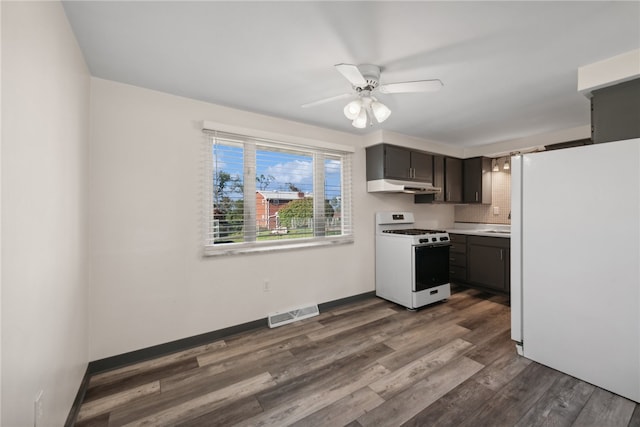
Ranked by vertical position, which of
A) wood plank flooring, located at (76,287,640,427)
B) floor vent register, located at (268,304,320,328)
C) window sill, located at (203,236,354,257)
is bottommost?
wood plank flooring, located at (76,287,640,427)

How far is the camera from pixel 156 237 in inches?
90.5

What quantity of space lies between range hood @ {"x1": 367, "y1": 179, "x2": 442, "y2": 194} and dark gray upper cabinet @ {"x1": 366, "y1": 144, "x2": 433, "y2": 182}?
54 millimetres

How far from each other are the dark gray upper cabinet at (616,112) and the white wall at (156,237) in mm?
2737

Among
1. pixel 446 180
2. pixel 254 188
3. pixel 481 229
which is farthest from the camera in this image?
pixel 481 229

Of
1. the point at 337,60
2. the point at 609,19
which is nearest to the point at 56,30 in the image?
the point at 337,60

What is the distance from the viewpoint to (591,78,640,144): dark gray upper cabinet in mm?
1866

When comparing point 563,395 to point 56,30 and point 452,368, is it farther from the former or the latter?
point 56,30

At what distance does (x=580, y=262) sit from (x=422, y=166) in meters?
2.30

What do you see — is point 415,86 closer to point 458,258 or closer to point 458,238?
point 458,238

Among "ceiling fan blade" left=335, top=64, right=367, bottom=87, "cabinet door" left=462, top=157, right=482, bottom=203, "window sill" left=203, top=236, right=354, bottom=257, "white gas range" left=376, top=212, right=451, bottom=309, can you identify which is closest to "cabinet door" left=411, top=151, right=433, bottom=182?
"white gas range" left=376, top=212, right=451, bottom=309

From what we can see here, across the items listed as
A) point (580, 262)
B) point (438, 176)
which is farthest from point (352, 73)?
point (438, 176)

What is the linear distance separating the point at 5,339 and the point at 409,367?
2290 mm

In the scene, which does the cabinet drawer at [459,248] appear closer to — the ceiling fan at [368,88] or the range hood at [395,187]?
the range hood at [395,187]

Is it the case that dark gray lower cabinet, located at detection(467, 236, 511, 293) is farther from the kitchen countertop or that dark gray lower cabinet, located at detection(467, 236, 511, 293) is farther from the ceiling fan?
the ceiling fan
